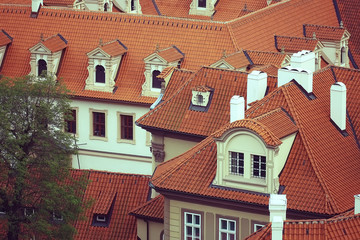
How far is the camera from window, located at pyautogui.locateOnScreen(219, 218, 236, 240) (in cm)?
9031

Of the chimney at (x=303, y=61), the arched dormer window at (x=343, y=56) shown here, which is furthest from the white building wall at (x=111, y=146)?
the chimney at (x=303, y=61)

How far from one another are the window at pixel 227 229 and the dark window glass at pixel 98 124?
2983 centimetres

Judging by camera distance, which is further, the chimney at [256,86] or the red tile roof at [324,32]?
the red tile roof at [324,32]

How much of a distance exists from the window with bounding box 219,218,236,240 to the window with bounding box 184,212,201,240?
1.20 metres

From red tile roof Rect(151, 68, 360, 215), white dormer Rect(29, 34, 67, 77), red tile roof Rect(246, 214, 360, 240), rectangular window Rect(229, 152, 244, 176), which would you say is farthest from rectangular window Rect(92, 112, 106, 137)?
red tile roof Rect(246, 214, 360, 240)

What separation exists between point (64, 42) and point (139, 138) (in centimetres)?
890

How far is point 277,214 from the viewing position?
78.6 m

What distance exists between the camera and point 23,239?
96812 millimetres

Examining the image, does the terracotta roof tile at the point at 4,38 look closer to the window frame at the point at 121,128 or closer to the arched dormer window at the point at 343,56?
the window frame at the point at 121,128

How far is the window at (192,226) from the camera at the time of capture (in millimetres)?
91188

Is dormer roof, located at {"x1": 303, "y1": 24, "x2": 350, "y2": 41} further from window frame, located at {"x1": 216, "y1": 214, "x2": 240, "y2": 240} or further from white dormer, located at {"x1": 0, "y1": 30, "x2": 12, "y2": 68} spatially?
window frame, located at {"x1": 216, "y1": 214, "x2": 240, "y2": 240}

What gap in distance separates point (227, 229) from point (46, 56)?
3393 cm

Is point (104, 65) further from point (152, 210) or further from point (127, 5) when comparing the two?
point (152, 210)

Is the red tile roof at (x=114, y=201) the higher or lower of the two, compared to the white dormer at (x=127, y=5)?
lower
